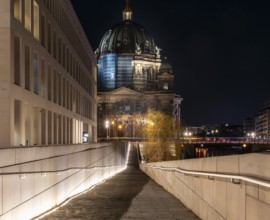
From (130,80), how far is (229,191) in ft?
546

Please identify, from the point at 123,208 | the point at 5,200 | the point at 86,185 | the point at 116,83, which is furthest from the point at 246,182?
the point at 116,83

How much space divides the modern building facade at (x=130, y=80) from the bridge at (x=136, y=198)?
13669 centimetres

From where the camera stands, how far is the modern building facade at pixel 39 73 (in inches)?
1064

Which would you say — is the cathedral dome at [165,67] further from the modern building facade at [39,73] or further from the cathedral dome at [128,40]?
the modern building facade at [39,73]

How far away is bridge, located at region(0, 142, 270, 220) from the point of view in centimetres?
766

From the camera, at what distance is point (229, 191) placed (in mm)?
9039

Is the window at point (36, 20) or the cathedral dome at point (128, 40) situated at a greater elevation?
the cathedral dome at point (128, 40)

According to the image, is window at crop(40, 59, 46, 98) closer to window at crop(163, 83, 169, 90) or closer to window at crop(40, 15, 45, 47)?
window at crop(40, 15, 45, 47)

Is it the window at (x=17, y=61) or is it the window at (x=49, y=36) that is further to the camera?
the window at (x=49, y=36)

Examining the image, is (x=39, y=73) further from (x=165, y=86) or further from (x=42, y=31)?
(x=165, y=86)

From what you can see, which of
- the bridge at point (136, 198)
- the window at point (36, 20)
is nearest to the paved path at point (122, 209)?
the bridge at point (136, 198)

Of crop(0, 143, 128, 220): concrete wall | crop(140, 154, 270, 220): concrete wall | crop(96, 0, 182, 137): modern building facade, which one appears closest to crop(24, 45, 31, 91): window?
crop(0, 143, 128, 220): concrete wall

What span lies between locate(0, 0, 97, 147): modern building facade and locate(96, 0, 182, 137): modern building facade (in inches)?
3762

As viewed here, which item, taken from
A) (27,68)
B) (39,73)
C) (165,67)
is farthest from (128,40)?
(27,68)
